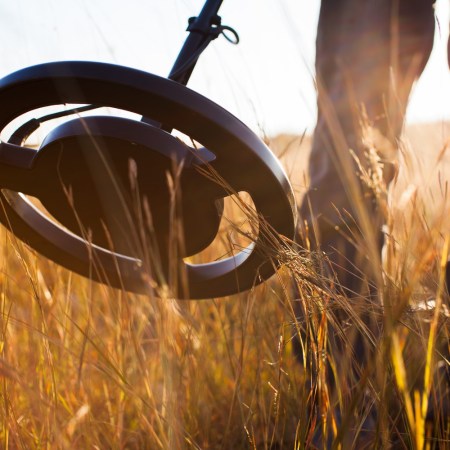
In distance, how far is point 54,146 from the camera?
88cm

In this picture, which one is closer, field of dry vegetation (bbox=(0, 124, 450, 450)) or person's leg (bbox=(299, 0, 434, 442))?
field of dry vegetation (bbox=(0, 124, 450, 450))

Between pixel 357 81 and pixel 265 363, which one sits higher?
pixel 357 81

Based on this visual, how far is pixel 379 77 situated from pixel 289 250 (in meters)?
0.62

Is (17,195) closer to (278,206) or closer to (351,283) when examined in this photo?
(278,206)

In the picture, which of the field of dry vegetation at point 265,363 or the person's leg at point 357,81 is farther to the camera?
the person's leg at point 357,81

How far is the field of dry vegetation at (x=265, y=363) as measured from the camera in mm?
743

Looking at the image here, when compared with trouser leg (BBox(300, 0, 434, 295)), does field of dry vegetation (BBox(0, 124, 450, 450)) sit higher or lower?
lower

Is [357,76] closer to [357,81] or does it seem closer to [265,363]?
[357,81]

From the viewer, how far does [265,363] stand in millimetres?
1304

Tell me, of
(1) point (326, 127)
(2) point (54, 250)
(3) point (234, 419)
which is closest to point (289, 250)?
(2) point (54, 250)

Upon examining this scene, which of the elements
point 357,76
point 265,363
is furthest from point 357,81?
point 265,363

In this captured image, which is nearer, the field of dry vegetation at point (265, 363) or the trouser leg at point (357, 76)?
the field of dry vegetation at point (265, 363)

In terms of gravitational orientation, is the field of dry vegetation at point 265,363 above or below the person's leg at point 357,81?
below

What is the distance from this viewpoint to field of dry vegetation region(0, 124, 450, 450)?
0.74 m
